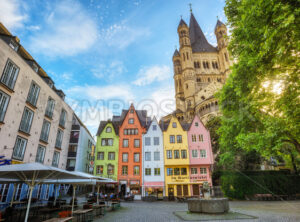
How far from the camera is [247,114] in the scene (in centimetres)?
1331

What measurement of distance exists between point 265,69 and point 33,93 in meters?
21.1

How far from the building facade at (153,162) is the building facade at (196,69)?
31.9 metres

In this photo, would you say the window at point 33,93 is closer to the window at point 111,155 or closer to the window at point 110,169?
the window at point 111,155

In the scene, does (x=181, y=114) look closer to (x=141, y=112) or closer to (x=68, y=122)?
(x=141, y=112)

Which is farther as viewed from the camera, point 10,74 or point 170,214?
point 10,74

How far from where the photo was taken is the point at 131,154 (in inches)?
1240

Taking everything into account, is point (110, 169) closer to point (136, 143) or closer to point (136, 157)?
point (136, 157)

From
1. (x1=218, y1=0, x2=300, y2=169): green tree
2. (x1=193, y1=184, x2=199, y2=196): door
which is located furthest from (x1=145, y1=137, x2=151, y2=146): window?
(x1=218, y1=0, x2=300, y2=169): green tree

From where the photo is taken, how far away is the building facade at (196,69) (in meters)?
64.1

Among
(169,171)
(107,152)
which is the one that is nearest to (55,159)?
→ (107,152)

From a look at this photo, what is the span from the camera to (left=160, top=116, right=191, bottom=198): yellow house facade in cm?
2869

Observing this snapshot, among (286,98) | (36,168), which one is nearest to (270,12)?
(286,98)

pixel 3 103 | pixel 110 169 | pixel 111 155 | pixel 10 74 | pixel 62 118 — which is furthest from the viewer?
pixel 111 155

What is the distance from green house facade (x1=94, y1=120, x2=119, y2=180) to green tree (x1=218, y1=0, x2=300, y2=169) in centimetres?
2251
